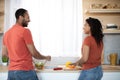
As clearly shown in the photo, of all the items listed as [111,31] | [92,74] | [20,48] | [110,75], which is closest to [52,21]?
[111,31]

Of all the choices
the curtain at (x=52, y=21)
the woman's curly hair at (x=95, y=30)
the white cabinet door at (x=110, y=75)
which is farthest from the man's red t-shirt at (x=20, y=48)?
the curtain at (x=52, y=21)

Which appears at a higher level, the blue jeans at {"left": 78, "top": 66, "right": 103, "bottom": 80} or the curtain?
the curtain

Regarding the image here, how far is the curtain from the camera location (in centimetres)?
381

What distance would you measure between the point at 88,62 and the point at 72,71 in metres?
0.55

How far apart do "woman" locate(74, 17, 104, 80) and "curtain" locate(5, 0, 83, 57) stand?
1.24 m

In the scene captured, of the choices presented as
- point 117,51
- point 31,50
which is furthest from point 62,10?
point 31,50

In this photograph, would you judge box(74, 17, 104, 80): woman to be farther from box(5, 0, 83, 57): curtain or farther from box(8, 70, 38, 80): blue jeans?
box(5, 0, 83, 57): curtain

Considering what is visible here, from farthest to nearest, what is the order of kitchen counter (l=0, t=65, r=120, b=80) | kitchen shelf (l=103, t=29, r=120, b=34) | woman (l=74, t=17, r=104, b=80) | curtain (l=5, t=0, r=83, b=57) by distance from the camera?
curtain (l=5, t=0, r=83, b=57)
kitchen shelf (l=103, t=29, r=120, b=34)
kitchen counter (l=0, t=65, r=120, b=80)
woman (l=74, t=17, r=104, b=80)

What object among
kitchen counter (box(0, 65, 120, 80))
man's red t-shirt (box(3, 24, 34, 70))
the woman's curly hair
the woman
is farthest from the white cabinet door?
man's red t-shirt (box(3, 24, 34, 70))

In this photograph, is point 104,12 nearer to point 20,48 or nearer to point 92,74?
point 92,74

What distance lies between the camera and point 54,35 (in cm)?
383

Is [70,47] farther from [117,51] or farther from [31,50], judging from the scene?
[31,50]

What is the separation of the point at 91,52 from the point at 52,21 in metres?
1.43

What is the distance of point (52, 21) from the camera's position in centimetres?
382
